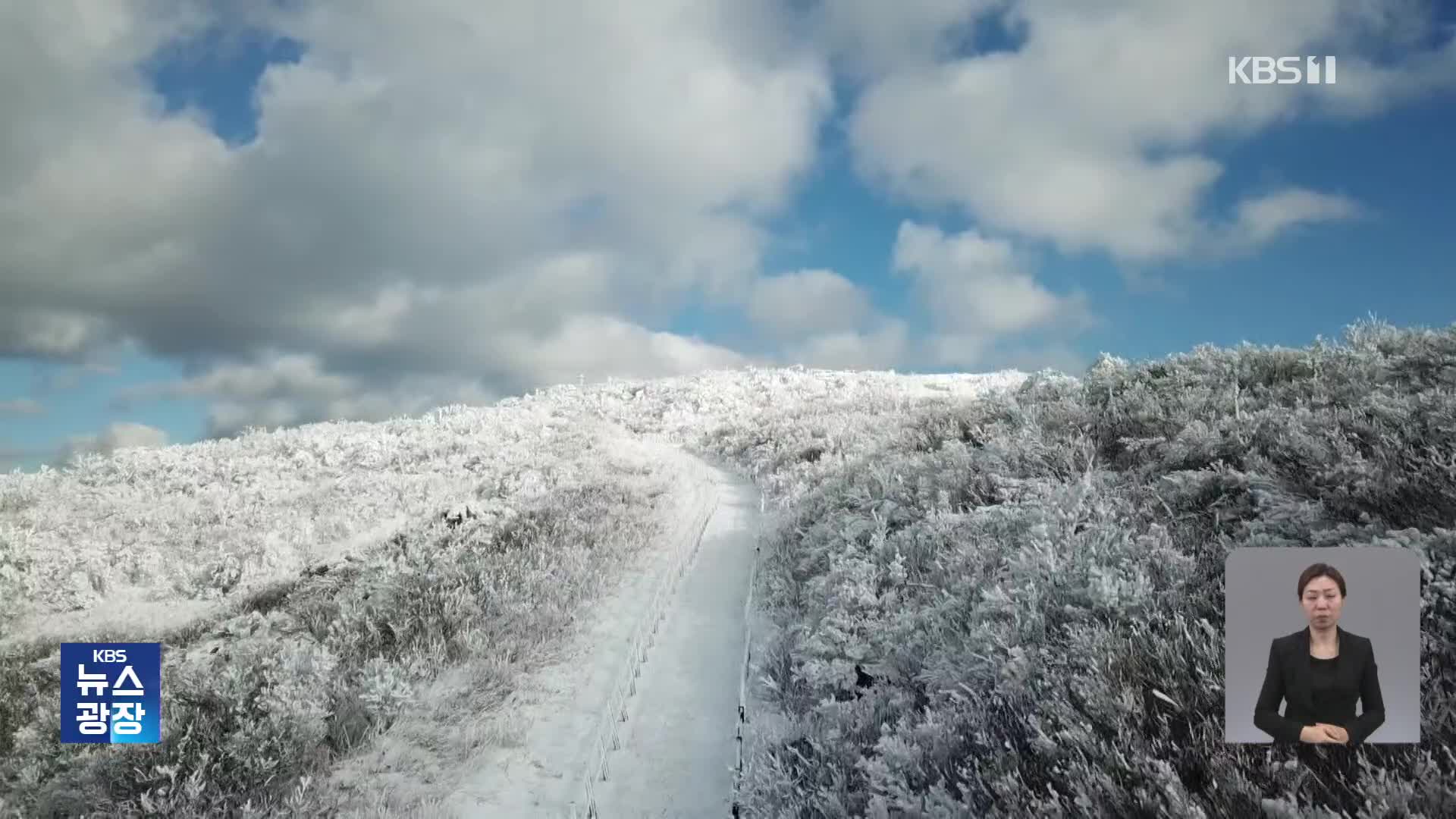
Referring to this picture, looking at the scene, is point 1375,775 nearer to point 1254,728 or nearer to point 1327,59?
point 1254,728

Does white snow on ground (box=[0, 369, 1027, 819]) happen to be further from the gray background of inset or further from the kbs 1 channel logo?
the gray background of inset

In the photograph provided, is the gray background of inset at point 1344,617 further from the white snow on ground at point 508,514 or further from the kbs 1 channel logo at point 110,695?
the kbs 1 channel logo at point 110,695

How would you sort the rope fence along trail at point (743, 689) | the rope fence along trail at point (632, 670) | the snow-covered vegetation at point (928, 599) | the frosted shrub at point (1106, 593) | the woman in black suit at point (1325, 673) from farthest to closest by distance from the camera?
the rope fence along trail at point (632, 670) < the rope fence along trail at point (743, 689) < the snow-covered vegetation at point (928, 599) < the frosted shrub at point (1106, 593) < the woman in black suit at point (1325, 673)

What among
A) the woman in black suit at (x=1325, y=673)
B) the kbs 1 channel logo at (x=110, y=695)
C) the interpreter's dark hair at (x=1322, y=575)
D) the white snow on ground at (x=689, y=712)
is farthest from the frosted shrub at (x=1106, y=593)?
the kbs 1 channel logo at (x=110, y=695)

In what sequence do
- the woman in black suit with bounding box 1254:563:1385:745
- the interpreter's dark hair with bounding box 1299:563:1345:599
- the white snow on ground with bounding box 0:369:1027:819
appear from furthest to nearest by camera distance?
the white snow on ground with bounding box 0:369:1027:819 < the interpreter's dark hair with bounding box 1299:563:1345:599 < the woman in black suit with bounding box 1254:563:1385:745

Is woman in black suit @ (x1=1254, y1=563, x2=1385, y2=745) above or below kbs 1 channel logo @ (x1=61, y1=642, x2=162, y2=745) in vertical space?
above

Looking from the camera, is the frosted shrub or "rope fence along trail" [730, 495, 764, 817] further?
"rope fence along trail" [730, 495, 764, 817]

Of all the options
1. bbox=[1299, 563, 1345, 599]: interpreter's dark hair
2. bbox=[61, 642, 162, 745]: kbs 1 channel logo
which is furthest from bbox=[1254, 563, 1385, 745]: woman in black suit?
bbox=[61, 642, 162, 745]: kbs 1 channel logo
